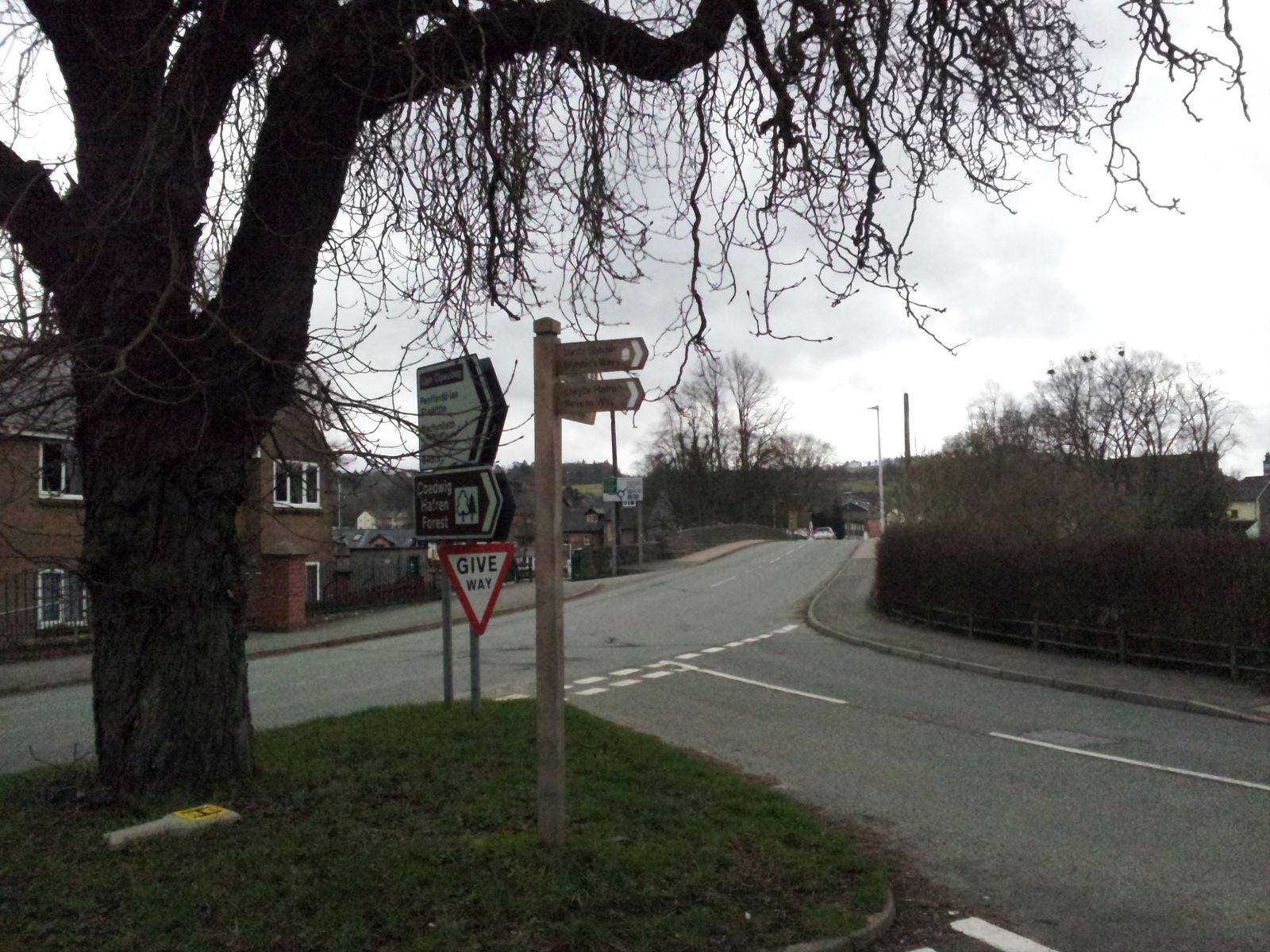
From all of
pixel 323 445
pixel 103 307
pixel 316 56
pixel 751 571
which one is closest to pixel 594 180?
pixel 316 56

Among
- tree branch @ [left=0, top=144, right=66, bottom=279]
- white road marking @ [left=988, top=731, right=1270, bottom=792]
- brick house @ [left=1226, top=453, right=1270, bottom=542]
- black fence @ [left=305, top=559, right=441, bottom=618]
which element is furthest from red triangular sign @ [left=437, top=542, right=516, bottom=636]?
brick house @ [left=1226, top=453, right=1270, bottom=542]

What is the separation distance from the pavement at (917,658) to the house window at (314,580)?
394 cm

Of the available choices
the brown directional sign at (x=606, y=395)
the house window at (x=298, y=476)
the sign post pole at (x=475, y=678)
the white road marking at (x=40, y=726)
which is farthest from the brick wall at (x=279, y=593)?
the brown directional sign at (x=606, y=395)

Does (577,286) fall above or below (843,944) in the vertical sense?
above

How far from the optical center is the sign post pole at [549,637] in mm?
5445

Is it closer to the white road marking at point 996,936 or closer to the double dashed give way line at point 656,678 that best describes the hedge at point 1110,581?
the double dashed give way line at point 656,678

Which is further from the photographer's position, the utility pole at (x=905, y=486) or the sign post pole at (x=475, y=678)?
the utility pole at (x=905, y=486)

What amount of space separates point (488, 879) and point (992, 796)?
4.70 m

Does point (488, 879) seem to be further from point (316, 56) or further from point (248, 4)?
point (248, 4)

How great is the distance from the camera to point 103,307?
596 cm

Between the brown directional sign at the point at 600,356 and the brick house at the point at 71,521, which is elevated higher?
the brown directional sign at the point at 600,356

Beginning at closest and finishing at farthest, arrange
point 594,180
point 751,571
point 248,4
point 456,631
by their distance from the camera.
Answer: point 248,4
point 594,180
point 456,631
point 751,571

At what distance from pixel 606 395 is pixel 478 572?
10.9ft

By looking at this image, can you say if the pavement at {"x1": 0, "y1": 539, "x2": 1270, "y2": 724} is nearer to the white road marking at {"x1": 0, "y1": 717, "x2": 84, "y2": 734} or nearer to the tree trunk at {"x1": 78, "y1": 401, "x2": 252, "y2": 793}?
the white road marking at {"x1": 0, "y1": 717, "x2": 84, "y2": 734}
